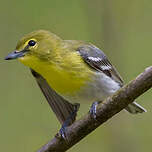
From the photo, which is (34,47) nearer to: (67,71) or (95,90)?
(67,71)

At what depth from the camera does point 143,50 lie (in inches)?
219

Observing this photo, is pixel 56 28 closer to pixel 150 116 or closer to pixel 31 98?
pixel 31 98

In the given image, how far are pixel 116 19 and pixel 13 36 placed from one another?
1402 mm

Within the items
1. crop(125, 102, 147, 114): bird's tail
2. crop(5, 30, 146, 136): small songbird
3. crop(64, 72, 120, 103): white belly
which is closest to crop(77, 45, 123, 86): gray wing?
crop(5, 30, 146, 136): small songbird

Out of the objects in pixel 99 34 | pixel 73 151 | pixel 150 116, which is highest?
pixel 99 34

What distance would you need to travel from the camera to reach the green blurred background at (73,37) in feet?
16.2

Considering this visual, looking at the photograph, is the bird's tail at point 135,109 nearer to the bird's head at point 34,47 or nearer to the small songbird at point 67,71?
Result: the small songbird at point 67,71

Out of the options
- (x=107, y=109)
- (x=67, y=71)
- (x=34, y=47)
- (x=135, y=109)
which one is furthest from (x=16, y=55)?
(x=135, y=109)

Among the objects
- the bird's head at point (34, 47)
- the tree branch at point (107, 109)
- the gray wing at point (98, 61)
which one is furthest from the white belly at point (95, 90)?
the tree branch at point (107, 109)

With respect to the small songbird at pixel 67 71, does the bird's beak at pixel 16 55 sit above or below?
above

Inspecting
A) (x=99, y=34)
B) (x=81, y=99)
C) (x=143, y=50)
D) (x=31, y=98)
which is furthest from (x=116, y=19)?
(x=31, y=98)

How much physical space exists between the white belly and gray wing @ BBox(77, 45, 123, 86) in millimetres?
109

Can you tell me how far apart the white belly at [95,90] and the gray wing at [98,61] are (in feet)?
0.36

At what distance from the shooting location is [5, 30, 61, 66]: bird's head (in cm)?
436
